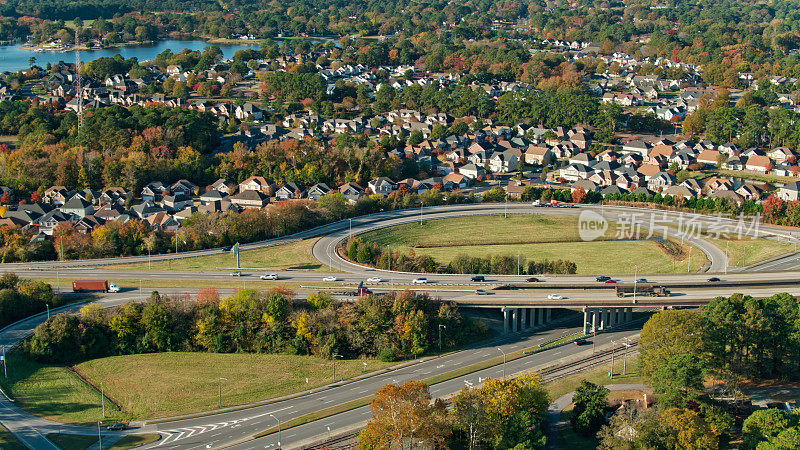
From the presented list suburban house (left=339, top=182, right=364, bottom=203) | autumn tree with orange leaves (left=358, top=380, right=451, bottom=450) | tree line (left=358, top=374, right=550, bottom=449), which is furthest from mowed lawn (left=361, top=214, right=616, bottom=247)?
autumn tree with orange leaves (left=358, top=380, right=451, bottom=450)

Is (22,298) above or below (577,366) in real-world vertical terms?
above

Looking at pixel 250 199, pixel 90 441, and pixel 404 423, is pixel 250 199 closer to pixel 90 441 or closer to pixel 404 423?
pixel 90 441

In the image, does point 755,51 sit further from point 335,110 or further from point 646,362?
point 646,362

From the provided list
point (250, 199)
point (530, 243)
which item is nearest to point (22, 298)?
point (250, 199)

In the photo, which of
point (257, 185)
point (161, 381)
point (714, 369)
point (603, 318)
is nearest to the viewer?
point (714, 369)

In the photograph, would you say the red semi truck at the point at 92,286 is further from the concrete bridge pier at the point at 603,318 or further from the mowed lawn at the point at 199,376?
the concrete bridge pier at the point at 603,318

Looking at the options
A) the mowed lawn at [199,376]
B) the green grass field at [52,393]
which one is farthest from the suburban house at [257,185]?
the green grass field at [52,393]

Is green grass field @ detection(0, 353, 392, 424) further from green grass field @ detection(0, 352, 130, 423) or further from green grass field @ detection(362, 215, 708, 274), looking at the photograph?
green grass field @ detection(362, 215, 708, 274)
